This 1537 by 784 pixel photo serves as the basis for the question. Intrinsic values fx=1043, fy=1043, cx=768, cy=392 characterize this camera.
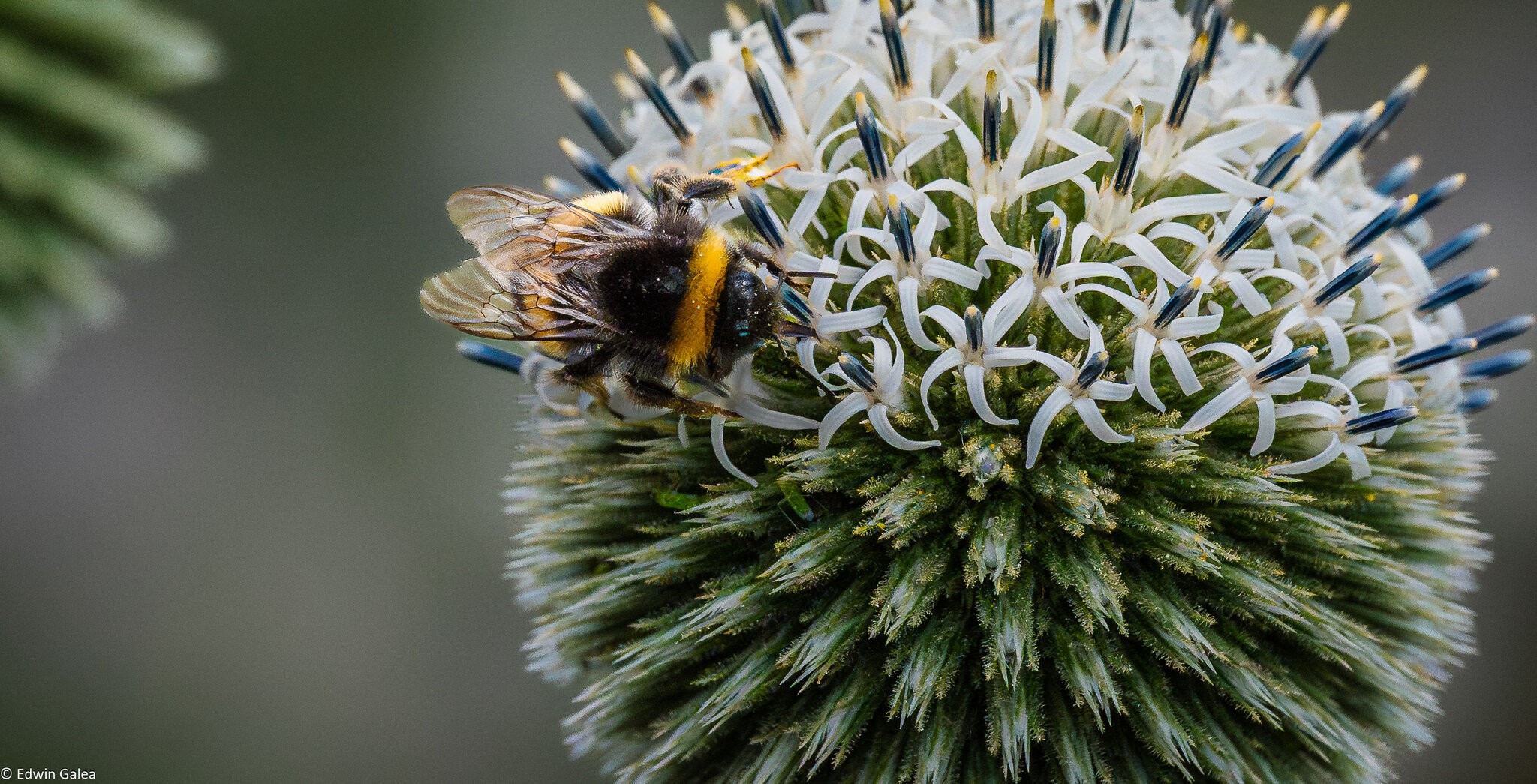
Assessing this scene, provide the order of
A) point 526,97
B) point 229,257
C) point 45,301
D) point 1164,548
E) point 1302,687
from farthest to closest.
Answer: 1. point 526,97
2. point 229,257
3. point 45,301
4. point 1302,687
5. point 1164,548

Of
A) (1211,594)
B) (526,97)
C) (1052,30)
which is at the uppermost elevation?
(526,97)

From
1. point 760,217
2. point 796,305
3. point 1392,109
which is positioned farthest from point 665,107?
point 1392,109

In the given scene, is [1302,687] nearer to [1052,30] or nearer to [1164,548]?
[1164,548]

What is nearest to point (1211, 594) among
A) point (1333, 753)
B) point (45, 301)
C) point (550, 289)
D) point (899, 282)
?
point (1333, 753)

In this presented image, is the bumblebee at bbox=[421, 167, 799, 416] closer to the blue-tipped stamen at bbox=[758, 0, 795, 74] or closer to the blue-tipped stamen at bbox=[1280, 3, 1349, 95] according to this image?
the blue-tipped stamen at bbox=[758, 0, 795, 74]

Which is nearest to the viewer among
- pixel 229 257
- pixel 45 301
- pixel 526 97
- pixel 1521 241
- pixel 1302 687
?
pixel 1302 687

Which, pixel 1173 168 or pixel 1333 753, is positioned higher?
pixel 1173 168

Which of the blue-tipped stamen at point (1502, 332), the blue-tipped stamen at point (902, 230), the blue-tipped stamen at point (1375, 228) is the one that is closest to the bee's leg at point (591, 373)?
the blue-tipped stamen at point (902, 230)

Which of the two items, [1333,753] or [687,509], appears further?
[1333,753]

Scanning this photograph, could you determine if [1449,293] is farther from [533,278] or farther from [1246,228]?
[533,278]
